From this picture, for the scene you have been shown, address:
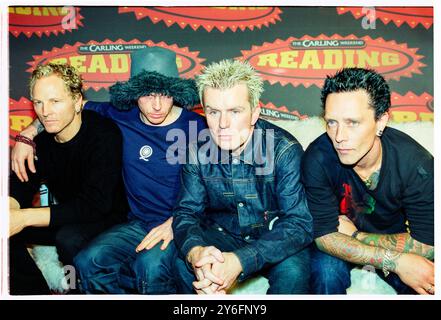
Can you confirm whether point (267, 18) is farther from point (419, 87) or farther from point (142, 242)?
point (142, 242)

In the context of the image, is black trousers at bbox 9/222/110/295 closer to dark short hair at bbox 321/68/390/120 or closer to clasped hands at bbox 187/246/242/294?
clasped hands at bbox 187/246/242/294

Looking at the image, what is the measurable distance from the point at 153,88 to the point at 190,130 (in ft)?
0.97

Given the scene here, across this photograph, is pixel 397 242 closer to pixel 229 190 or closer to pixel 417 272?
pixel 417 272

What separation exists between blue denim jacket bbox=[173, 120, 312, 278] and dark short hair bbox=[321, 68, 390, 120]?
0.36 m

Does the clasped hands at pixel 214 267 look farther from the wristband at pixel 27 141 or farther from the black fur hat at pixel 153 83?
the wristband at pixel 27 141

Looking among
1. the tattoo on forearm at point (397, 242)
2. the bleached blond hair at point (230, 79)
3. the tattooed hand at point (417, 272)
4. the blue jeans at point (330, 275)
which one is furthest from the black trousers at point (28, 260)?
the tattooed hand at point (417, 272)

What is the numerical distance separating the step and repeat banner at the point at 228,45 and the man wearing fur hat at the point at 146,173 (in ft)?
0.67

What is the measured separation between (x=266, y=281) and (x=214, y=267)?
1.38 feet

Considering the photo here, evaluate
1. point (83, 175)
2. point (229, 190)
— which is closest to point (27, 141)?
point (83, 175)

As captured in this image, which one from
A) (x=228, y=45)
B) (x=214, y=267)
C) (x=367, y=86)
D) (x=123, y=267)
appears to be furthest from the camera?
(x=228, y=45)

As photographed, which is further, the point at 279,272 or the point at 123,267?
the point at 123,267

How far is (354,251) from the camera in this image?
2.28 meters

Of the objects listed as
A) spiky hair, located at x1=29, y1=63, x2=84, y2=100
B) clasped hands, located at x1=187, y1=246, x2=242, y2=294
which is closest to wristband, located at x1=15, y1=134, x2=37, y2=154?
spiky hair, located at x1=29, y1=63, x2=84, y2=100
